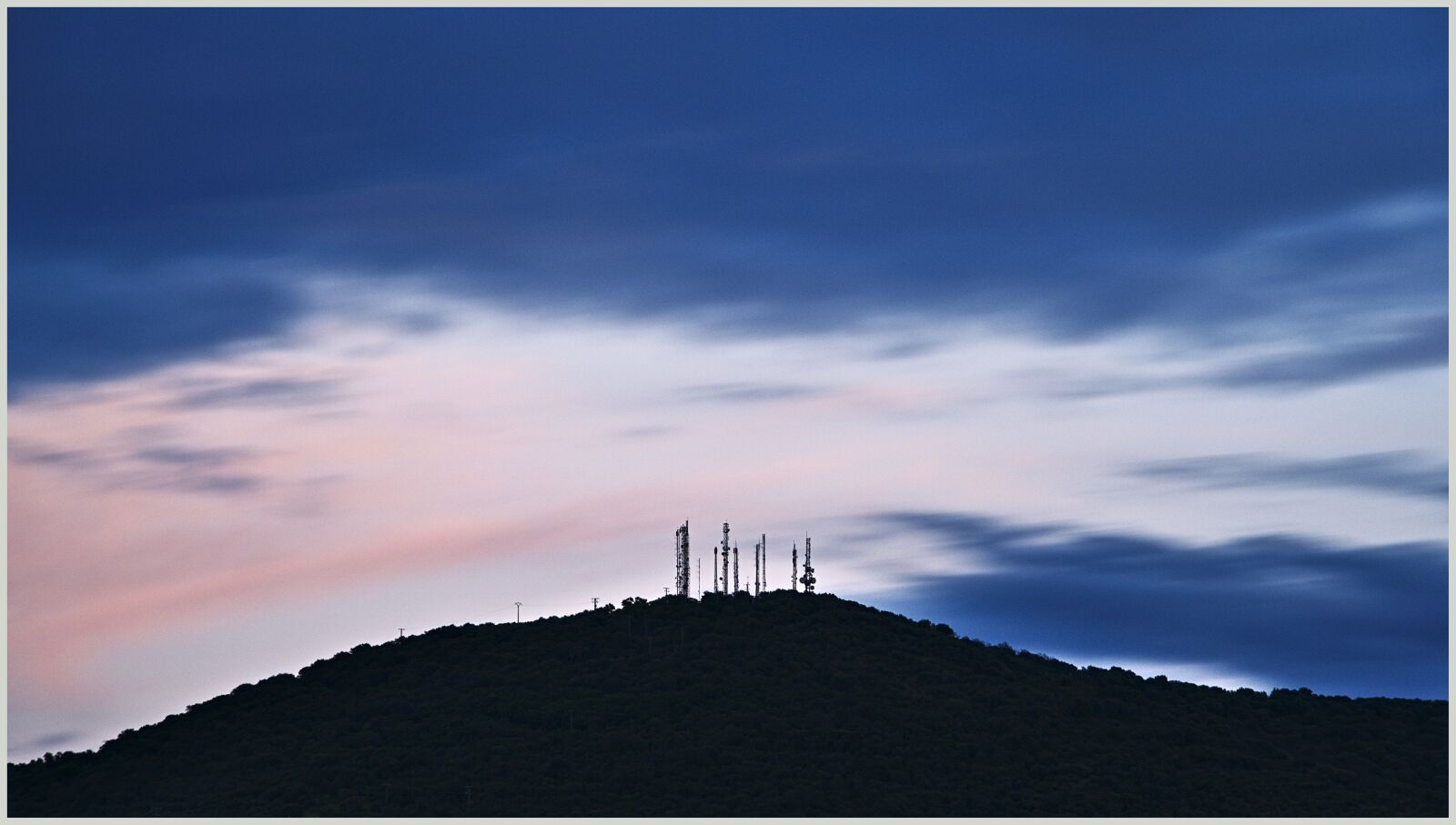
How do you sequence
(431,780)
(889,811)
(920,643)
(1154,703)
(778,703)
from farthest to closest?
1. (920,643)
2. (1154,703)
3. (778,703)
4. (431,780)
5. (889,811)

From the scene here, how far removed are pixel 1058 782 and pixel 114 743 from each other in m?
59.7

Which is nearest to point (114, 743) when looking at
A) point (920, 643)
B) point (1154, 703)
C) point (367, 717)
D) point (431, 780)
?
point (367, 717)

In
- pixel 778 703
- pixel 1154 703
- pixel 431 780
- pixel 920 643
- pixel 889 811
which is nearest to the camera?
pixel 889 811

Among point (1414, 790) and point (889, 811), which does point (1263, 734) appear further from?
point (889, 811)

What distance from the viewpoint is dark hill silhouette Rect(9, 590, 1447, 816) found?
110812 mm

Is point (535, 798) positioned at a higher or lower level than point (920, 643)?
lower

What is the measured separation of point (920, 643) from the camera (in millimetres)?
139500

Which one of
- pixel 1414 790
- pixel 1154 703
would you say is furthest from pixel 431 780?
pixel 1414 790

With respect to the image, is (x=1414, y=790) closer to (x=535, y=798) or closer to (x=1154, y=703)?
(x=1154, y=703)

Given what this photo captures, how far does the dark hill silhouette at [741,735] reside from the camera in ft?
364

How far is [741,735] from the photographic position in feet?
384

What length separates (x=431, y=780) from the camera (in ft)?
373

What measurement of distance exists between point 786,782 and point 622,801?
8887 mm

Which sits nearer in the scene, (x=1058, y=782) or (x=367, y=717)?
(x=1058, y=782)
